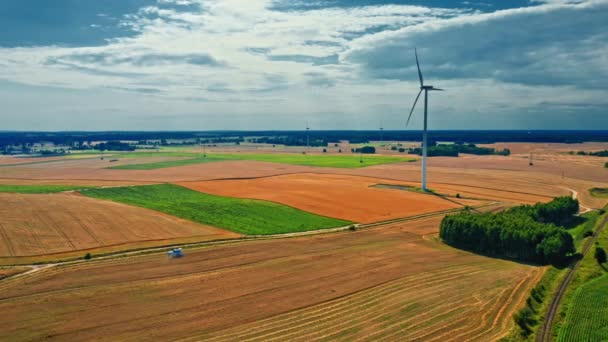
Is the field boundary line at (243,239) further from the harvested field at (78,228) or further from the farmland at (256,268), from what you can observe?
the harvested field at (78,228)

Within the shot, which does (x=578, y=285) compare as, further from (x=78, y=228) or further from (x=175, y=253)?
(x=78, y=228)

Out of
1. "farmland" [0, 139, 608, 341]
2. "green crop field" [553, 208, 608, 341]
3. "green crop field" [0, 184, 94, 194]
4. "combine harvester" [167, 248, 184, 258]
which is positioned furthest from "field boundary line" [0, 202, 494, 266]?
"green crop field" [0, 184, 94, 194]

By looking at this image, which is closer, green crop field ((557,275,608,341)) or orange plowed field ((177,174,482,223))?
green crop field ((557,275,608,341))

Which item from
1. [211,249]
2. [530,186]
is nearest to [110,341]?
[211,249]

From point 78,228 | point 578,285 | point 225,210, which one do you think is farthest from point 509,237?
point 78,228

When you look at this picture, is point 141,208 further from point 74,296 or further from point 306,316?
point 306,316

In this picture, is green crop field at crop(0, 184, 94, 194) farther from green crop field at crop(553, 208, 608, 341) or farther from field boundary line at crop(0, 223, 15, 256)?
green crop field at crop(553, 208, 608, 341)

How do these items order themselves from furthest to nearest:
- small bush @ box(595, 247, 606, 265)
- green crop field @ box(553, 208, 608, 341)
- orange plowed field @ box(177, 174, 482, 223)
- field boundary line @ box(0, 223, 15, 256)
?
orange plowed field @ box(177, 174, 482, 223), field boundary line @ box(0, 223, 15, 256), small bush @ box(595, 247, 606, 265), green crop field @ box(553, 208, 608, 341)
